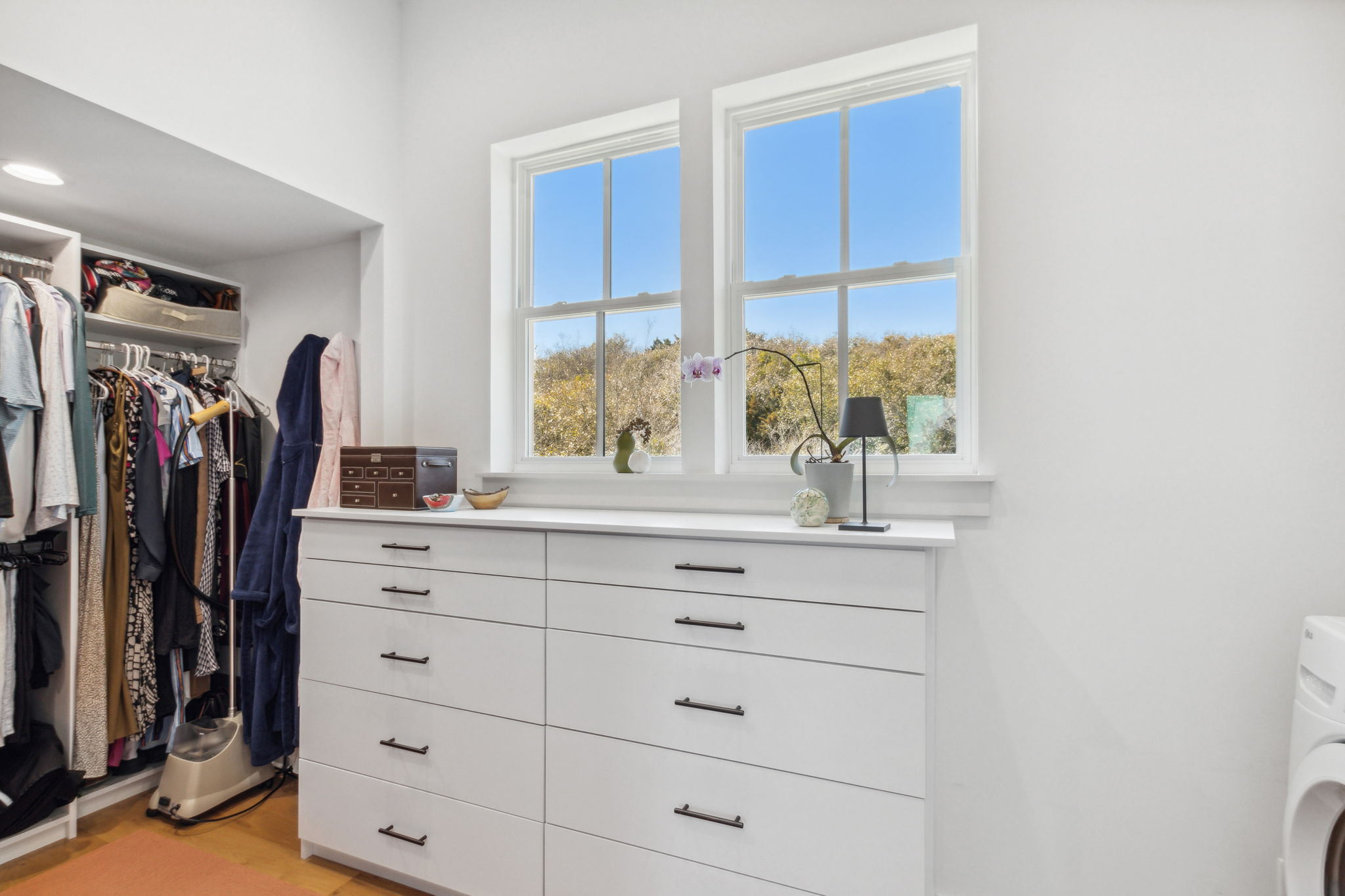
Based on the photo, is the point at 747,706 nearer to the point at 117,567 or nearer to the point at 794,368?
the point at 794,368

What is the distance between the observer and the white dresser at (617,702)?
1.33 m

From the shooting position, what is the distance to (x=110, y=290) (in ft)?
7.69

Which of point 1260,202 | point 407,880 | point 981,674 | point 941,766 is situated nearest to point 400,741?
point 407,880

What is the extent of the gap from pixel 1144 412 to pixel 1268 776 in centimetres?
86

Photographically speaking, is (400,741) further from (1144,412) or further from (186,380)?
(1144,412)

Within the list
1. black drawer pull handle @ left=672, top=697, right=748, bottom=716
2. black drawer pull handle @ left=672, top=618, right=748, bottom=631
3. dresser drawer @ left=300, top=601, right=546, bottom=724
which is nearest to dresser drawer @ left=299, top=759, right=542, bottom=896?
dresser drawer @ left=300, top=601, right=546, bottom=724

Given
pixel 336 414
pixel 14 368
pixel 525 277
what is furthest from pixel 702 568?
pixel 14 368

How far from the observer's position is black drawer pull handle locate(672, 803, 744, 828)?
1.43m

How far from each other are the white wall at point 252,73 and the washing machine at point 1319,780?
2.88 meters

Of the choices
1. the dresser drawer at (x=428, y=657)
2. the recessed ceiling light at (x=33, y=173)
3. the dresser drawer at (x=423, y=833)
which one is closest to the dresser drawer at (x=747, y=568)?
the dresser drawer at (x=428, y=657)

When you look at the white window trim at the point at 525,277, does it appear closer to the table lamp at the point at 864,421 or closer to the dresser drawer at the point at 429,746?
the table lamp at the point at 864,421

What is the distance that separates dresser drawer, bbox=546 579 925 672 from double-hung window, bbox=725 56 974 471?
2.13ft

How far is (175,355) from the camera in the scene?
260 cm

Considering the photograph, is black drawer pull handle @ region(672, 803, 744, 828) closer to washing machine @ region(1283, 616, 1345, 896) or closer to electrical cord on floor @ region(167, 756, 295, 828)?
washing machine @ region(1283, 616, 1345, 896)
